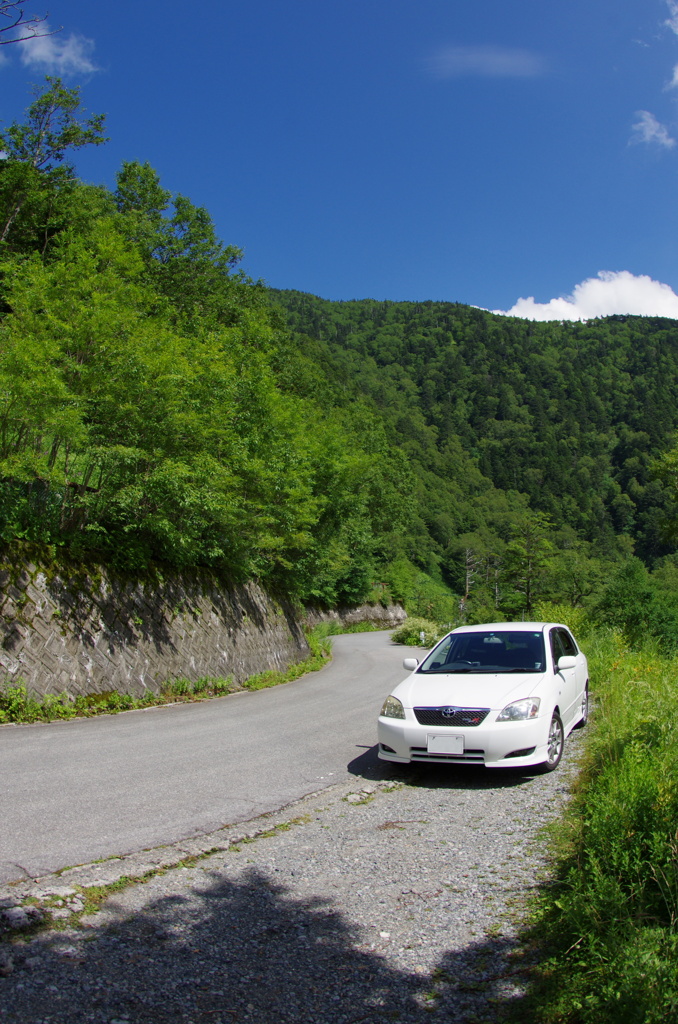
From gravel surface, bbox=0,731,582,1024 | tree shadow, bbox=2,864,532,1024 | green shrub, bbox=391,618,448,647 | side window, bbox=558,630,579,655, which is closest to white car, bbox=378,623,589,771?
side window, bbox=558,630,579,655

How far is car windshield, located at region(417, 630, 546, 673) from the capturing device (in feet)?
25.8

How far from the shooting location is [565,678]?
795cm

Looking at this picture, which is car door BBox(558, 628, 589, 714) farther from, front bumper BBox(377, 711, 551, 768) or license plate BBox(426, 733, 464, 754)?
license plate BBox(426, 733, 464, 754)

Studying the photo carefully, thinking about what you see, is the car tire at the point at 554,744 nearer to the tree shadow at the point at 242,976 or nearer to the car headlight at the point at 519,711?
the car headlight at the point at 519,711

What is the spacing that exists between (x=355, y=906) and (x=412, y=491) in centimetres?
6092

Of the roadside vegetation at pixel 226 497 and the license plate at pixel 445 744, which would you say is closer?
→ the roadside vegetation at pixel 226 497

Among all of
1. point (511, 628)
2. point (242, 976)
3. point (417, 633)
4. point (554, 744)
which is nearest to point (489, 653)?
point (511, 628)

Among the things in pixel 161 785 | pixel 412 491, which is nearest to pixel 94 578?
pixel 161 785

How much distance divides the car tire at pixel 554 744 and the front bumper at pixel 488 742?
0.64 ft

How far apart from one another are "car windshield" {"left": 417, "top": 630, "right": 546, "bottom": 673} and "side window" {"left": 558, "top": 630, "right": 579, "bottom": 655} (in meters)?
0.73

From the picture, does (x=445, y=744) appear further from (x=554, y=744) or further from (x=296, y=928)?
(x=296, y=928)

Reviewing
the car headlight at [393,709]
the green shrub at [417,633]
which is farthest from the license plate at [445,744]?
the green shrub at [417,633]

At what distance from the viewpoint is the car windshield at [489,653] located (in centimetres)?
786

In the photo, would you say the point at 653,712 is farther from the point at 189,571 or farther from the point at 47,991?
the point at 189,571
